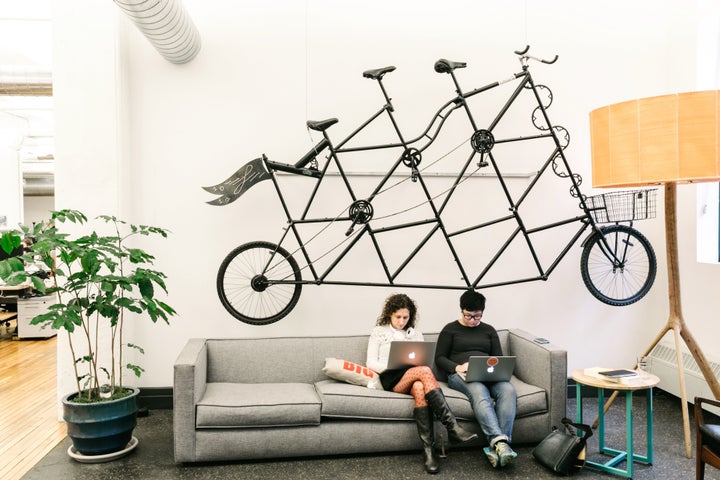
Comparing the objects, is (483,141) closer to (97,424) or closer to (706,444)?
(706,444)

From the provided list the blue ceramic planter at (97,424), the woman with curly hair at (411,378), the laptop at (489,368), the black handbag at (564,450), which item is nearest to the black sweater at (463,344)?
the woman with curly hair at (411,378)

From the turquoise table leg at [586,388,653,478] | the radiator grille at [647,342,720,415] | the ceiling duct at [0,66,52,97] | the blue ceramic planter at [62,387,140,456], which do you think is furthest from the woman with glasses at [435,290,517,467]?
the ceiling duct at [0,66,52,97]

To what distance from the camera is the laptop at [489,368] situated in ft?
11.8

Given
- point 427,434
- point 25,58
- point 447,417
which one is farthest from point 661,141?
point 25,58

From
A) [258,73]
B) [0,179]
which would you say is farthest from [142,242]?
[0,179]

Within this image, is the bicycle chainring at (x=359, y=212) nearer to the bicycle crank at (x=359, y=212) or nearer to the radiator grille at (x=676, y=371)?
the bicycle crank at (x=359, y=212)

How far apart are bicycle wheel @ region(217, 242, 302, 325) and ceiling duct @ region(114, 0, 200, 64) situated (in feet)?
4.61

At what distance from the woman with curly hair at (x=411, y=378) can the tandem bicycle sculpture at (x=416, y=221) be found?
211 millimetres

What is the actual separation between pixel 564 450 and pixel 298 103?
2.94 meters

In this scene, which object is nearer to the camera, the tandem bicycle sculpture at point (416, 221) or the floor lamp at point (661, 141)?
the floor lamp at point (661, 141)

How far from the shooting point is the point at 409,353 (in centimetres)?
365

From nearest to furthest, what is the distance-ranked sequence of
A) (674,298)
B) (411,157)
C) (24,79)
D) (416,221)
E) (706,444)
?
(706,444) → (674,298) → (411,157) → (416,221) → (24,79)

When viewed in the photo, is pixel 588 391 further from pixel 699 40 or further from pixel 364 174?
pixel 699 40

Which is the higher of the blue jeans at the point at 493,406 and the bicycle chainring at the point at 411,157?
the bicycle chainring at the point at 411,157
